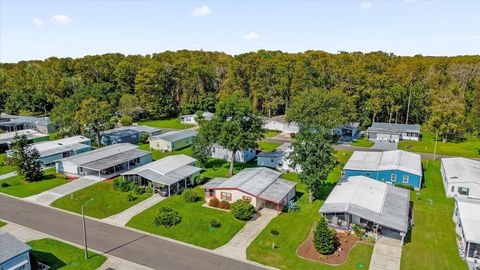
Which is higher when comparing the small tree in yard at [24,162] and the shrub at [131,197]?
the small tree in yard at [24,162]

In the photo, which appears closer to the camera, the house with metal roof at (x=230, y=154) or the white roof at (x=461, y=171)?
the white roof at (x=461, y=171)

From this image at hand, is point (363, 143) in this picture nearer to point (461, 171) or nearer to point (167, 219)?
point (461, 171)

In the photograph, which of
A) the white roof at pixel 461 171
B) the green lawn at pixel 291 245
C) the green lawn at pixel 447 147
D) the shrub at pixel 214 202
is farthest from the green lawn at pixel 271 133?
the shrub at pixel 214 202

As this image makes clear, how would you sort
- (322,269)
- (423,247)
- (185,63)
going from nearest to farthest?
(322,269), (423,247), (185,63)

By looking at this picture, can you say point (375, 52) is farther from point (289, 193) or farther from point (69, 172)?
point (69, 172)

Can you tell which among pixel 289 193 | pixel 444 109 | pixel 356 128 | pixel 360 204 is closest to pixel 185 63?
pixel 356 128

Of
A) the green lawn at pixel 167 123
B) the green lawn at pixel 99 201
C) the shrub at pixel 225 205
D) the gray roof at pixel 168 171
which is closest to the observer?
the green lawn at pixel 99 201

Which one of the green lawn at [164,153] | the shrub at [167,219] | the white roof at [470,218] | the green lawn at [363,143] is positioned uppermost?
the white roof at [470,218]

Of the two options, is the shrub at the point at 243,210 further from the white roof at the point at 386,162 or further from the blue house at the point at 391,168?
the white roof at the point at 386,162
